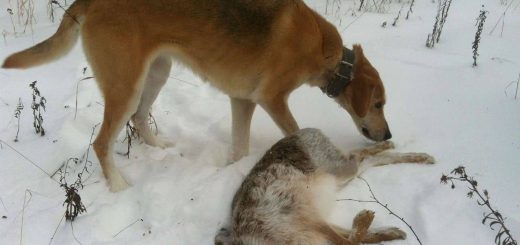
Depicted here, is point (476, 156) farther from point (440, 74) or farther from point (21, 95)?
point (21, 95)

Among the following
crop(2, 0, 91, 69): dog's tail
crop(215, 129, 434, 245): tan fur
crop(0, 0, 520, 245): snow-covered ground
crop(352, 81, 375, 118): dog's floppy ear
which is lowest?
crop(0, 0, 520, 245): snow-covered ground

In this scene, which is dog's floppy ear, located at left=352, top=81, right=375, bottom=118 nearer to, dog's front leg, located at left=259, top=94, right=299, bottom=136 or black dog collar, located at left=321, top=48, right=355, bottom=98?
black dog collar, located at left=321, top=48, right=355, bottom=98

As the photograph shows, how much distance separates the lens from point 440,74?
488 cm

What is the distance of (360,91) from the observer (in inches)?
149

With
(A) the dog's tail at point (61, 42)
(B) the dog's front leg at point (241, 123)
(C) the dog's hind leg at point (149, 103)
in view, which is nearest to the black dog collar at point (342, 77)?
(B) the dog's front leg at point (241, 123)

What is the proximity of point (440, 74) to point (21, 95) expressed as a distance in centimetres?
420

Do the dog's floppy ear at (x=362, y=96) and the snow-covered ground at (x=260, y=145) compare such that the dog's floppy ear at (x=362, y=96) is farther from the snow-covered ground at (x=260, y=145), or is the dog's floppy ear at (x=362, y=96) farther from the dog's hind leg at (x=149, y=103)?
the dog's hind leg at (x=149, y=103)

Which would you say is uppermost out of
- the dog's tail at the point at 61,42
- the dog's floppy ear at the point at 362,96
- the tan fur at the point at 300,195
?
the dog's tail at the point at 61,42

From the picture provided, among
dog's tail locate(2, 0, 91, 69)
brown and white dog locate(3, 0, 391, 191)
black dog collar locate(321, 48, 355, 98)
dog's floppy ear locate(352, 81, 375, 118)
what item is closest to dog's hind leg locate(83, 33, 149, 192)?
brown and white dog locate(3, 0, 391, 191)

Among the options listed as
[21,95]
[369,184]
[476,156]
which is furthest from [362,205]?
[21,95]

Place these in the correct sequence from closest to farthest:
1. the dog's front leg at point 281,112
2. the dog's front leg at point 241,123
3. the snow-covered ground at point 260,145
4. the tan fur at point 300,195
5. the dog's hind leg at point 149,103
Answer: the tan fur at point 300,195 < the snow-covered ground at point 260,145 < the dog's front leg at point 281,112 < the dog's front leg at point 241,123 < the dog's hind leg at point 149,103

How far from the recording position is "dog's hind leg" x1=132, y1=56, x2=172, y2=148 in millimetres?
4145

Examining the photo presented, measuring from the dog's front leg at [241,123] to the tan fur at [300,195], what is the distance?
0.57m

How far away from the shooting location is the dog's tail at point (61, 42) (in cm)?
357
